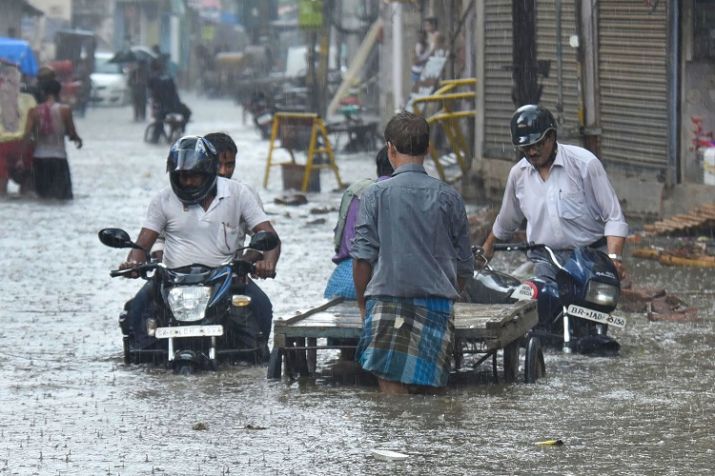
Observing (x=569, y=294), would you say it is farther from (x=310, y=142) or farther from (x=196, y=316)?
(x=310, y=142)

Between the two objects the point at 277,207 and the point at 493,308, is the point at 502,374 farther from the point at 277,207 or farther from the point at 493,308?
the point at 277,207

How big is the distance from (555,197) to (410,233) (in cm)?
187

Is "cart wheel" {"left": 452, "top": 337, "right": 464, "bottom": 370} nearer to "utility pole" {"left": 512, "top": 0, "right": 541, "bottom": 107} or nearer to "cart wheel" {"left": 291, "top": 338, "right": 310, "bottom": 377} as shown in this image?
"cart wheel" {"left": 291, "top": 338, "right": 310, "bottom": 377}

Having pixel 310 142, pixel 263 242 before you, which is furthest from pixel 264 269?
pixel 310 142

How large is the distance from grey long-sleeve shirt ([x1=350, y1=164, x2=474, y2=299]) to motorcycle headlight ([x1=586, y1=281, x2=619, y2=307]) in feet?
5.17

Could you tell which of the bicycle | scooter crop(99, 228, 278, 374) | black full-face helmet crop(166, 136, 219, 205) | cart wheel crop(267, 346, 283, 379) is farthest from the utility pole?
the bicycle

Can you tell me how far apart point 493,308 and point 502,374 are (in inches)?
14.3

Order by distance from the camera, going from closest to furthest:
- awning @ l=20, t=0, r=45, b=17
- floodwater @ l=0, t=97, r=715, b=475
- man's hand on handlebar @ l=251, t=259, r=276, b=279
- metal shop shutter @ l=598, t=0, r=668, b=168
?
floodwater @ l=0, t=97, r=715, b=475 < man's hand on handlebar @ l=251, t=259, r=276, b=279 < metal shop shutter @ l=598, t=0, r=668, b=168 < awning @ l=20, t=0, r=45, b=17

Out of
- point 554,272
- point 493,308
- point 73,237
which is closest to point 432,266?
point 493,308

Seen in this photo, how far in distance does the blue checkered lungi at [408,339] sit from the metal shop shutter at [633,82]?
967cm

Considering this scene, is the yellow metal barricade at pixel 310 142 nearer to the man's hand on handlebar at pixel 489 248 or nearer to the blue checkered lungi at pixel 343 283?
the man's hand on handlebar at pixel 489 248

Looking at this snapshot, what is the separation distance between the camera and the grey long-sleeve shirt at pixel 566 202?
9.92 metres

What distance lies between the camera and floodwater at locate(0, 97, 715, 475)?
7.06 metres

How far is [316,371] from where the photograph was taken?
31.4ft
